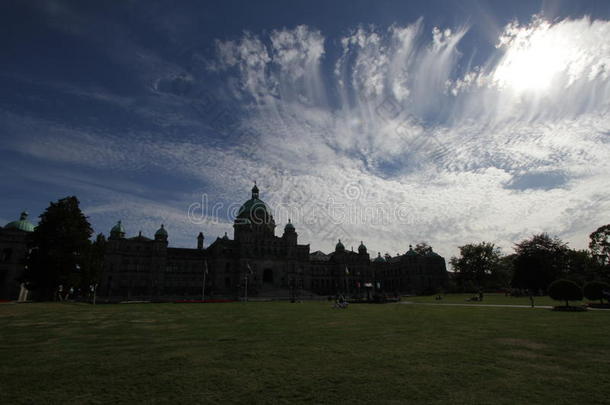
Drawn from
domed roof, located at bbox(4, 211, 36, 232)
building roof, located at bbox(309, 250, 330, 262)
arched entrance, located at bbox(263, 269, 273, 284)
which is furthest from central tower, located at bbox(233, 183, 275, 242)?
domed roof, located at bbox(4, 211, 36, 232)

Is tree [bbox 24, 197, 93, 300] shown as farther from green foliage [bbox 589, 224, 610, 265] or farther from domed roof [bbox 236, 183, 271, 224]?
green foliage [bbox 589, 224, 610, 265]

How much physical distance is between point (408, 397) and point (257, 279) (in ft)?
289

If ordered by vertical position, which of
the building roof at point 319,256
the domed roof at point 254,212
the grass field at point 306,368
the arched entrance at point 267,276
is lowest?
the grass field at point 306,368

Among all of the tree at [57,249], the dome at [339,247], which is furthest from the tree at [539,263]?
the tree at [57,249]

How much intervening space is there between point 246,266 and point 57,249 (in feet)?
159

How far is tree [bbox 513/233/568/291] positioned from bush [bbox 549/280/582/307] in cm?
4152

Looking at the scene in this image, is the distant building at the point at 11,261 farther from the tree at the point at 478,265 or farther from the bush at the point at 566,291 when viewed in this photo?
the tree at the point at 478,265

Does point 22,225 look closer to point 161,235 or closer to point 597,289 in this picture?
point 161,235

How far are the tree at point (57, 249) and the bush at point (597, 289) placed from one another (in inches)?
2507

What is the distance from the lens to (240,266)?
91.6m

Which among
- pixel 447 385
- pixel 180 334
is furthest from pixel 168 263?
pixel 447 385

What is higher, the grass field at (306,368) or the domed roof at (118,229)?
the domed roof at (118,229)

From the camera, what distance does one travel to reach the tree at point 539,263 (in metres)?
71.1

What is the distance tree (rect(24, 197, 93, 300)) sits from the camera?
1779 inches
